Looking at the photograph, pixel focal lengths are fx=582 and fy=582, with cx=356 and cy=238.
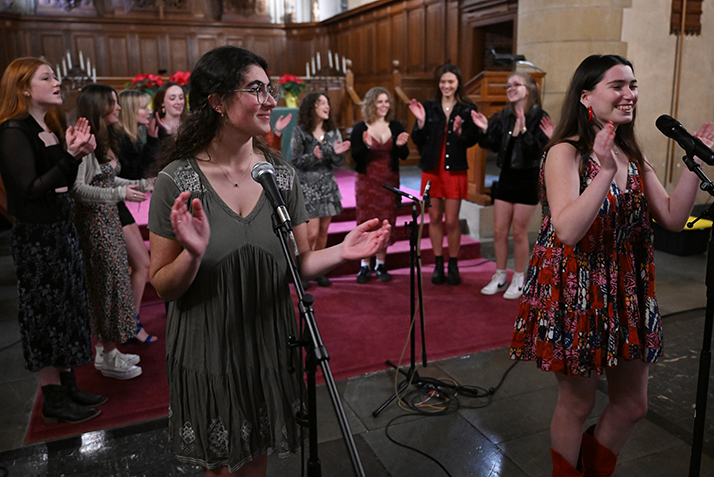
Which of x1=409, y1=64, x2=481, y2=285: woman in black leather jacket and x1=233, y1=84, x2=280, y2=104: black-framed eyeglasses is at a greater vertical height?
x1=233, y1=84, x2=280, y2=104: black-framed eyeglasses

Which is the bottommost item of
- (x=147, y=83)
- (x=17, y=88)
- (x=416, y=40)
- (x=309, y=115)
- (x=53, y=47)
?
(x=309, y=115)

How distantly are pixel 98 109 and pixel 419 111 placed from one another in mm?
2336

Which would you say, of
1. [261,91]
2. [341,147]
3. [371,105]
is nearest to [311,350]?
[261,91]

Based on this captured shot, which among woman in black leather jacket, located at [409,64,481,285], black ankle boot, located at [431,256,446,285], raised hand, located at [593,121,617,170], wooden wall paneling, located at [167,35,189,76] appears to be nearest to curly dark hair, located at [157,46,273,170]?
raised hand, located at [593,121,617,170]

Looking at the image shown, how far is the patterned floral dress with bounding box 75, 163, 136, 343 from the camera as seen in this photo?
294 cm

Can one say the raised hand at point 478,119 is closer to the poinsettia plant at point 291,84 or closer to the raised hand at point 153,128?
the raised hand at point 153,128

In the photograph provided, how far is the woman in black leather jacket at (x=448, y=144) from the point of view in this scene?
443 centimetres

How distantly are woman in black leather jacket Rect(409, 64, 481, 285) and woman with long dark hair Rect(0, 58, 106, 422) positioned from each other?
2.62 meters

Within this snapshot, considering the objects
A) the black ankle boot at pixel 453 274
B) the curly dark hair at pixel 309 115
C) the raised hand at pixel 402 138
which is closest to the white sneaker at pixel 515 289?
the black ankle boot at pixel 453 274

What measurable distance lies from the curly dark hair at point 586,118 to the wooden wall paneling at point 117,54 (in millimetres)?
11462

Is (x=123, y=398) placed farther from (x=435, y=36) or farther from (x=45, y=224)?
(x=435, y=36)

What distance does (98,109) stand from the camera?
9.89 feet

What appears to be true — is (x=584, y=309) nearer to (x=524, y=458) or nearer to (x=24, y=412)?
(x=524, y=458)

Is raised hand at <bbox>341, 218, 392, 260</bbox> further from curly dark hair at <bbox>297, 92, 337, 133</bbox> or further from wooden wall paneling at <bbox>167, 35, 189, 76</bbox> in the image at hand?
wooden wall paneling at <bbox>167, 35, 189, 76</bbox>
